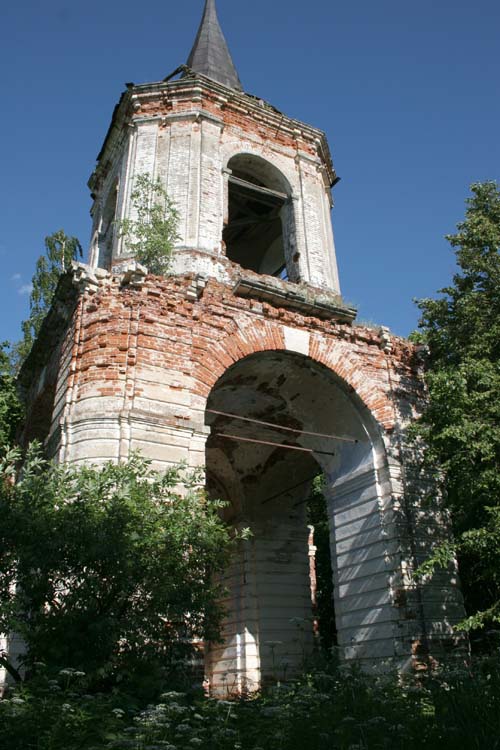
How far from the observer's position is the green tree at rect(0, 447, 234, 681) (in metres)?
5.53

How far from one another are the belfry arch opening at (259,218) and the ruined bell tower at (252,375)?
44 millimetres

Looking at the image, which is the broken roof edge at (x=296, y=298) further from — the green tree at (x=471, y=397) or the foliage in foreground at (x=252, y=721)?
the foliage in foreground at (x=252, y=721)

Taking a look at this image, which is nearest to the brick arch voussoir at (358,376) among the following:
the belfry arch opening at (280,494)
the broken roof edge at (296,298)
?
the belfry arch opening at (280,494)

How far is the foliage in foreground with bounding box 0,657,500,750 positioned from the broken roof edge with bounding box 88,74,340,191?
35.4 feet

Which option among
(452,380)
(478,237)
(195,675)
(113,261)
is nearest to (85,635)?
(195,675)

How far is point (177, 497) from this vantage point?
6.56m

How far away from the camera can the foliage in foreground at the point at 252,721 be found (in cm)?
412

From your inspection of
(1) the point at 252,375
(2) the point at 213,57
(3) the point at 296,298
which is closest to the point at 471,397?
(3) the point at 296,298

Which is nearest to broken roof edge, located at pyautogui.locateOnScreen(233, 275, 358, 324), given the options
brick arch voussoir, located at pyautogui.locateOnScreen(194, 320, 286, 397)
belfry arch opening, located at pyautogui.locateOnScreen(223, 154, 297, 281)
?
brick arch voussoir, located at pyautogui.locateOnScreen(194, 320, 286, 397)

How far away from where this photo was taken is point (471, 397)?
898cm

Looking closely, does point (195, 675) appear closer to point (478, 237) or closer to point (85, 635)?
point (85, 635)

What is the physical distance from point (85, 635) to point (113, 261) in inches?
284

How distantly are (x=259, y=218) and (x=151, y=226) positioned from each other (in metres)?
4.53

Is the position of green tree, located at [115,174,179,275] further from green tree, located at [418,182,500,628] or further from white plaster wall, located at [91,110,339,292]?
green tree, located at [418,182,500,628]
